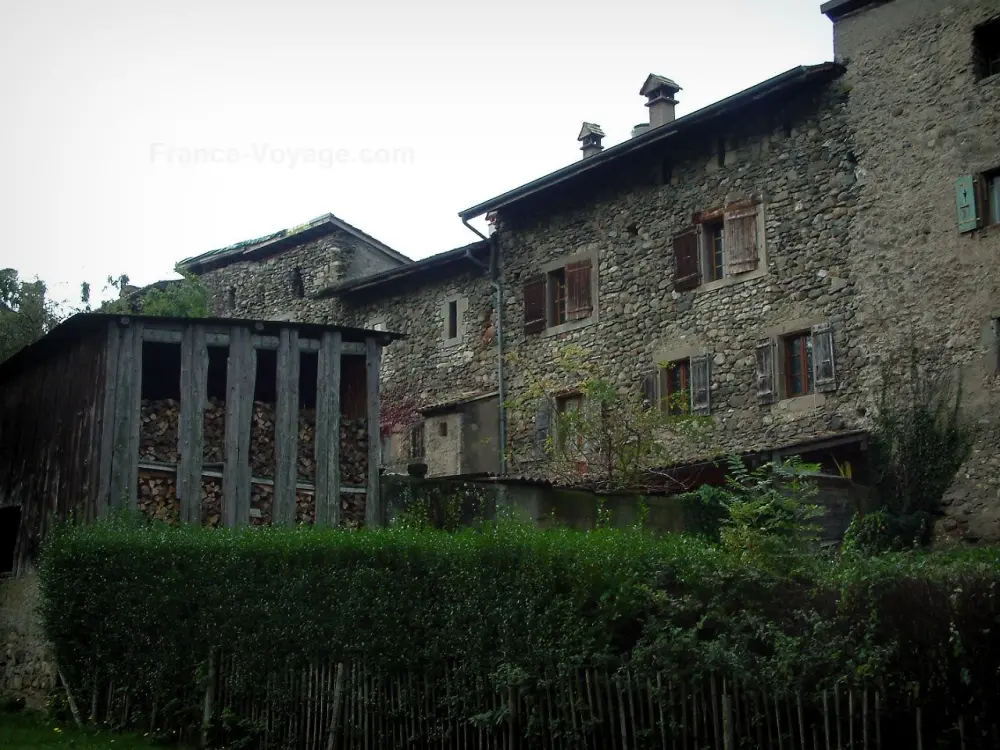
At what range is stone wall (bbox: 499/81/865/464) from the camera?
58.9 feet

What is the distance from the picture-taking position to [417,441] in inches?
917

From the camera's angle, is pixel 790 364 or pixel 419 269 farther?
pixel 419 269

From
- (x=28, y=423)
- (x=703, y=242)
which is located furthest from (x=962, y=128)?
(x=28, y=423)

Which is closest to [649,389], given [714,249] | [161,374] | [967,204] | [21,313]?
[714,249]

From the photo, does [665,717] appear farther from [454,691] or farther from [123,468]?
[123,468]

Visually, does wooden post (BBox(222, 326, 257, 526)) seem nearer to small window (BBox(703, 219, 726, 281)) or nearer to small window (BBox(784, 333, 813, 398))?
small window (BBox(703, 219, 726, 281))

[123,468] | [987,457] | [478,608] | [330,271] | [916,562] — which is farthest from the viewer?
[330,271]

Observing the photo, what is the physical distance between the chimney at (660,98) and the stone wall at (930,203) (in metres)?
4.65

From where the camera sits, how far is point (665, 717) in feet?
28.1

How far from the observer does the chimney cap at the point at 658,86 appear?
2246cm

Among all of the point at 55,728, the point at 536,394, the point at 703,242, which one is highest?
the point at 703,242

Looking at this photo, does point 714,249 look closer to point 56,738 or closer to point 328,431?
point 328,431

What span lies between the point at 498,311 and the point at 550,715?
14427 mm

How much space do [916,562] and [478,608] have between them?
340 centimetres
